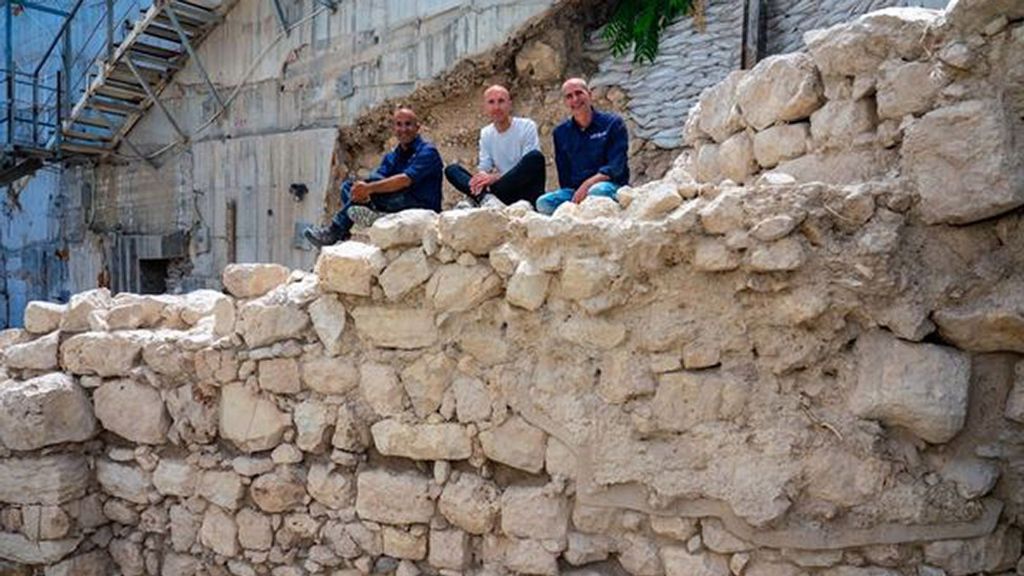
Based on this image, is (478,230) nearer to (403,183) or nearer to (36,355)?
(403,183)

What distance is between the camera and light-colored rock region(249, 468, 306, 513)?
2961 millimetres

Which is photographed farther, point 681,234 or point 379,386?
point 379,386

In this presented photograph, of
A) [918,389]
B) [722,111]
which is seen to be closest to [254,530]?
[918,389]

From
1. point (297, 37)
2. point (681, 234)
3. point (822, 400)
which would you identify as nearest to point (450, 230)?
point (681, 234)

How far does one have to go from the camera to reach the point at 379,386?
282 centimetres

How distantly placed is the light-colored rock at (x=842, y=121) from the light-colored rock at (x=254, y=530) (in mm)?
2692

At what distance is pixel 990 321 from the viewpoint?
2150 mm

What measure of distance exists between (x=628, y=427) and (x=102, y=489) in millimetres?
2558

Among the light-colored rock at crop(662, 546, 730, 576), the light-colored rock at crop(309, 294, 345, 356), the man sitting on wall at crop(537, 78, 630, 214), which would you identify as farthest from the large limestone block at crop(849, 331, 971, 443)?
the man sitting on wall at crop(537, 78, 630, 214)

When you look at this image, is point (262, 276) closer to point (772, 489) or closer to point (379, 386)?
point (379, 386)

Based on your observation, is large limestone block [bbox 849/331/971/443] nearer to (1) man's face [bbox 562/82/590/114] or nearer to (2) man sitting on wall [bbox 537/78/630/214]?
(2) man sitting on wall [bbox 537/78/630/214]

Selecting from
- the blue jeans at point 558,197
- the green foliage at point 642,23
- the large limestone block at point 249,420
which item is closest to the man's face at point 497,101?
the blue jeans at point 558,197

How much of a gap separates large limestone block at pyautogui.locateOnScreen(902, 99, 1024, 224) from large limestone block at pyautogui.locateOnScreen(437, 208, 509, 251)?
140cm

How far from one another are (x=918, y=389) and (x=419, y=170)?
11.0ft
